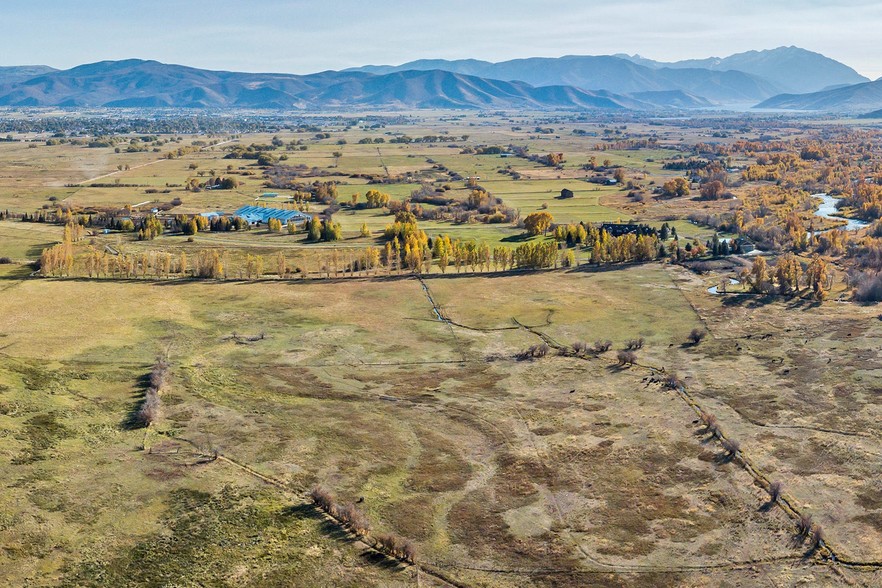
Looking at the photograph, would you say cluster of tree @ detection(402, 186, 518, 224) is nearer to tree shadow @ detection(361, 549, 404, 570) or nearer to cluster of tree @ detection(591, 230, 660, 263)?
cluster of tree @ detection(591, 230, 660, 263)

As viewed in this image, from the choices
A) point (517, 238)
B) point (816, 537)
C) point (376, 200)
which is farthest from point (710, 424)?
point (376, 200)

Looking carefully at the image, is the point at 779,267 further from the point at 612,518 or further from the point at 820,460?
the point at 612,518

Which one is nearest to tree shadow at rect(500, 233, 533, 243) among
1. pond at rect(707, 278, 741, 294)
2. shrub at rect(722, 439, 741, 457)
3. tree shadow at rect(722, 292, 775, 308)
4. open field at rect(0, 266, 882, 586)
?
pond at rect(707, 278, 741, 294)

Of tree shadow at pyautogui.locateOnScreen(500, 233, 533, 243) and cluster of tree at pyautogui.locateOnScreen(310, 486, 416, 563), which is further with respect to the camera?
tree shadow at pyautogui.locateOnScreen(500, 233, 533, 243)

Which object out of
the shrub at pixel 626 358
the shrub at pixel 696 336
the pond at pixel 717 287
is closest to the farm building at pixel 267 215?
the pond at pixel 717 287

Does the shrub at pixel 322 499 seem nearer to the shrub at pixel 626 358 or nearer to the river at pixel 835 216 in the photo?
the shrub at pixel 626 358

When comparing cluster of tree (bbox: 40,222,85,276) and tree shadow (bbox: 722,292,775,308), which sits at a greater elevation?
cluster of tree (bbox: 40,222,85,276)

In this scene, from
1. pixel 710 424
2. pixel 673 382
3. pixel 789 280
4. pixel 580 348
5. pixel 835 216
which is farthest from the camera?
pixel 835 216

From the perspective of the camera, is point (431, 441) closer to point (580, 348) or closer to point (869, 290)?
point (580, 348)
